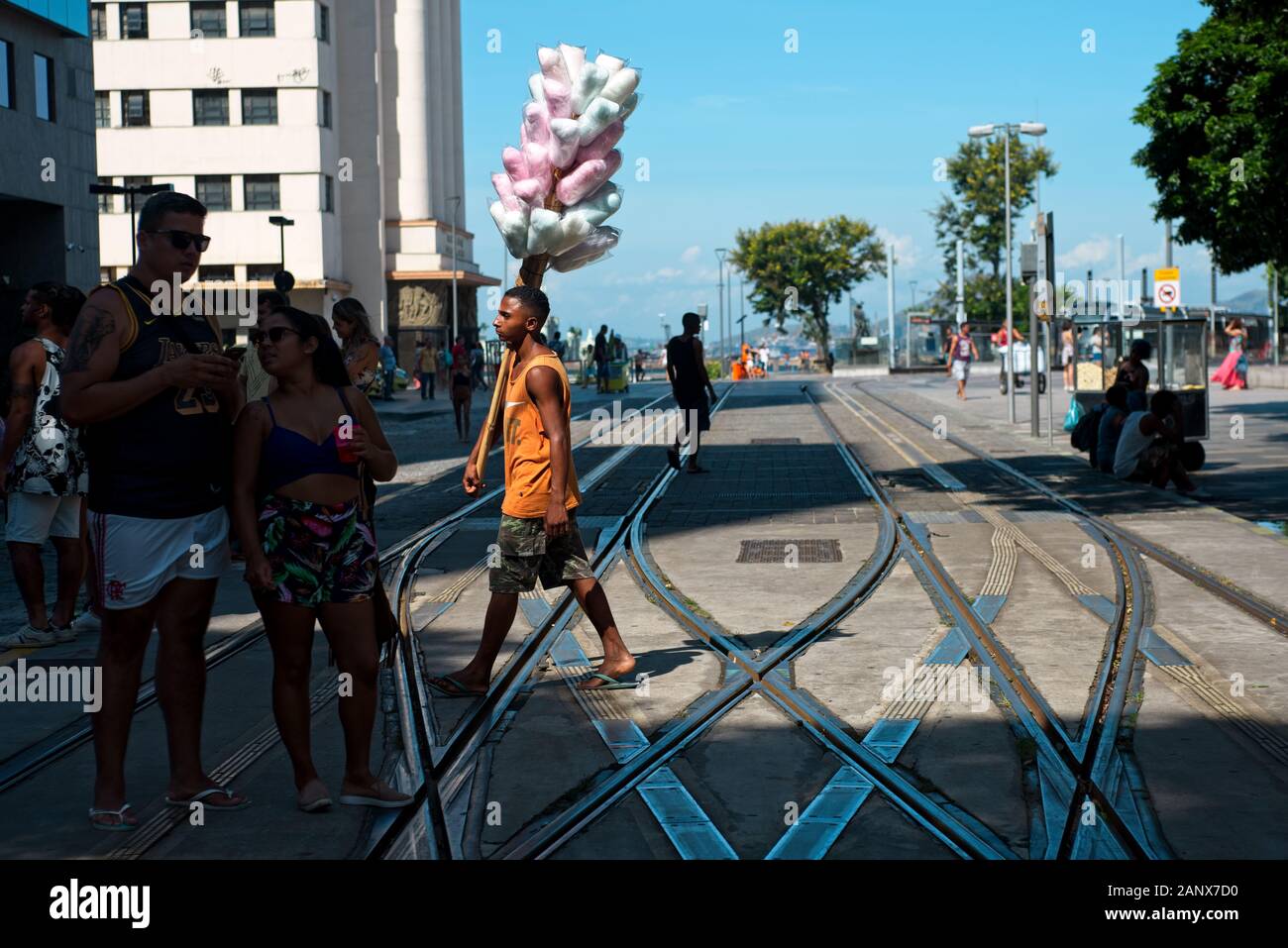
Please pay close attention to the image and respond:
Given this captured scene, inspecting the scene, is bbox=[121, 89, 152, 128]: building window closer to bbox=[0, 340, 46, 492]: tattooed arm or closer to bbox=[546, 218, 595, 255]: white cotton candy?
bbox=[0, 340, 46, 492]: tattooed arm

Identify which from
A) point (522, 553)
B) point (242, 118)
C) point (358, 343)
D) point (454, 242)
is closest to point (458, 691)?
point (522, 553)

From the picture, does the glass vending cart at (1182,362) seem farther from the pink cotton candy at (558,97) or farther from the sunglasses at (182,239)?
the sunglasses at (182,239)

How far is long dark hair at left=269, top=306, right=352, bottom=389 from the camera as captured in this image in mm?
5527

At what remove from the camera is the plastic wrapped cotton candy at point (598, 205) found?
643cm

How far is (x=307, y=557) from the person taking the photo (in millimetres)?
5398

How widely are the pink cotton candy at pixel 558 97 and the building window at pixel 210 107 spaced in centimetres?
5388

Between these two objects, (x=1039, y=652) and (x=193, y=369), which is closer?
(x=193, y=369)

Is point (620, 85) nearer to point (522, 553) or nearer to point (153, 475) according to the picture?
point (522, 553)

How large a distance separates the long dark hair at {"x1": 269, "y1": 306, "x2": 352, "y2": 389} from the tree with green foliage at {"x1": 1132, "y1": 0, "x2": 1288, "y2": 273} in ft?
59.6

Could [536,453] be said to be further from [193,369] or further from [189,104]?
[189,104]

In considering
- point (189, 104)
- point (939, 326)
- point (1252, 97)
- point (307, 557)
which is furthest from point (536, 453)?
point (939, 326)

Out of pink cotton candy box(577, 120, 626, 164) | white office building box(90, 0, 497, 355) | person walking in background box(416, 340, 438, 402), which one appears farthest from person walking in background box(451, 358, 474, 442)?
white office building box(90, 0, 497, 355)

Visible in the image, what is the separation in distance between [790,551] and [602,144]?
5.93 m
